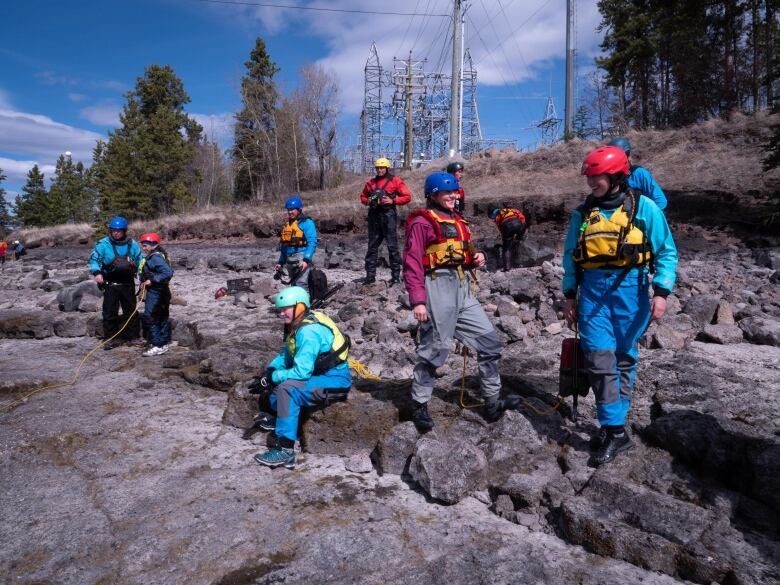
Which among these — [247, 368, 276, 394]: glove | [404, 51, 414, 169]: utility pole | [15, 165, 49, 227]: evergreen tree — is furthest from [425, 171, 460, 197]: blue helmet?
[15, 165, 49, 227]: evergreen tree

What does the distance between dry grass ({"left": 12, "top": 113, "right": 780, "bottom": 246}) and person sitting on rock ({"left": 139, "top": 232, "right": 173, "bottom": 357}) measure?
40.1 ft

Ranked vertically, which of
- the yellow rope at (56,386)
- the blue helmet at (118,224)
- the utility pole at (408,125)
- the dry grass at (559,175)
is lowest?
the yellow rope at (56,386)

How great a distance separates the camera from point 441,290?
3.92 m

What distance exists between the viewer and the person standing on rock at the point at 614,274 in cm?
329

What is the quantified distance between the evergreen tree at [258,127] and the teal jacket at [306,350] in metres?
30.9

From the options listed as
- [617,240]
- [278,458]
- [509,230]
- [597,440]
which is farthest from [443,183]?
[509,230]

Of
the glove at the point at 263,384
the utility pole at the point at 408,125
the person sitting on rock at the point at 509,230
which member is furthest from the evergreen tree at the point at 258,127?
the glove at the point at 263,384

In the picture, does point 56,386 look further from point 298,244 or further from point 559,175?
point 559,175

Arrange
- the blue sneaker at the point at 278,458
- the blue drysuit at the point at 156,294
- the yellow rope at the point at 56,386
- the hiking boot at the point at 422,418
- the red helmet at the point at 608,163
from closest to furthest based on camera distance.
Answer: the red helmet at the point at 608,163
the blue sneaker at the point at 278,458
the hiking boot at the point at 422,418
the yellow rope at the point at 56,386
the blue drysuit at the point at 156,294

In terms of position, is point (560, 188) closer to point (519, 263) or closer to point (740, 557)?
point (519, 263)

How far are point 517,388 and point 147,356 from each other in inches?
195

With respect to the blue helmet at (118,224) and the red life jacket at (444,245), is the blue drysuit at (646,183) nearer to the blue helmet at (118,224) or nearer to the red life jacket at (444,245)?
the red life jacket at (444,245)

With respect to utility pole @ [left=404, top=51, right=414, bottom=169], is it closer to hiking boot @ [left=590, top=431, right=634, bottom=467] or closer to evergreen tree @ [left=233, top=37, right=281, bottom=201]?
evergreen tree @ [left=233, top=37, right=281, bottom=201]

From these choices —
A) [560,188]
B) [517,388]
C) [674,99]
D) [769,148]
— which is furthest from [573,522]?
[674,99]
